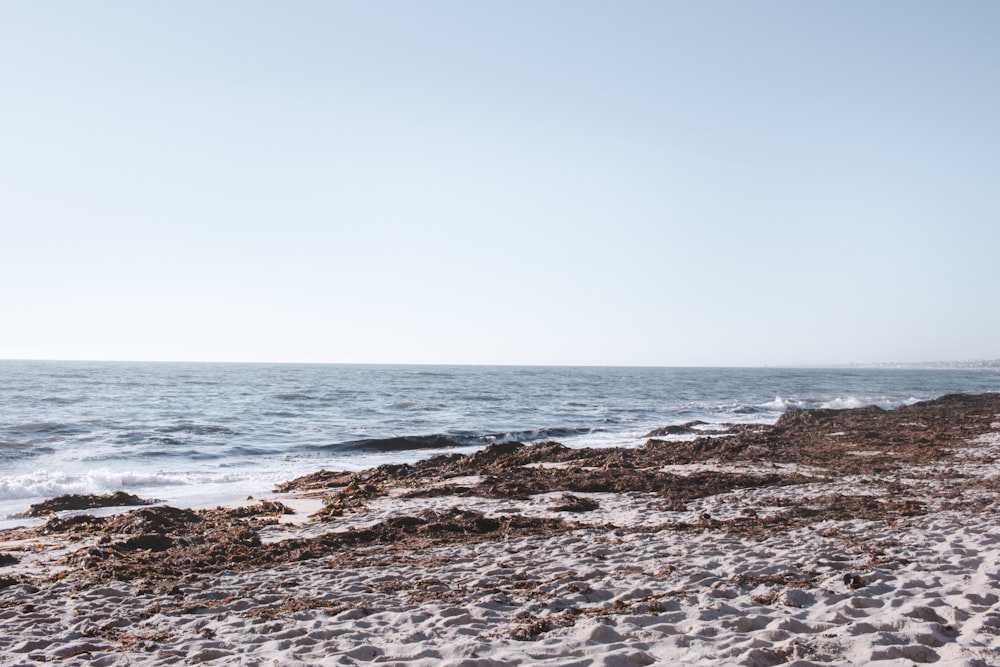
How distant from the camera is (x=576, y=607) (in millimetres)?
5762

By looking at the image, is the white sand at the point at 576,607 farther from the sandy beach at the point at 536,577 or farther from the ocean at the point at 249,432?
the ocean at the point at 249,432

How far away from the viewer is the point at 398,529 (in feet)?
30.3

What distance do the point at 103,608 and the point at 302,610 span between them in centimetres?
193

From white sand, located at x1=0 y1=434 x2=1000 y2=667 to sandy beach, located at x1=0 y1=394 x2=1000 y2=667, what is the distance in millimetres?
25

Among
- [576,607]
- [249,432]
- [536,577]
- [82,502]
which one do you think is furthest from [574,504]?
[249,432]

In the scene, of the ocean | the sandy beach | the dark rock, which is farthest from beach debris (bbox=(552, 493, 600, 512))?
the ocean

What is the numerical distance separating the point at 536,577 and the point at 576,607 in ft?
3.31

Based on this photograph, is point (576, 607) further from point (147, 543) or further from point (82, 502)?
point (82, 502)

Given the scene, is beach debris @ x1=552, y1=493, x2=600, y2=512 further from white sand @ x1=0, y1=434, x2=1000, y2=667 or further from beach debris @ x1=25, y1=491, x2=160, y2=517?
beach debris @ x1=25, y1=491, x2=160, y2=517

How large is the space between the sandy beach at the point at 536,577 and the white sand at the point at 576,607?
1.0 inches

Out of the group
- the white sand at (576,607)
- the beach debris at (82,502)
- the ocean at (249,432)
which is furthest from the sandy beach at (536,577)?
the ocean at (249,432)

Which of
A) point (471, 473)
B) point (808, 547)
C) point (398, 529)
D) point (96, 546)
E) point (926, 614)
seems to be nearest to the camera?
point (926, 614)

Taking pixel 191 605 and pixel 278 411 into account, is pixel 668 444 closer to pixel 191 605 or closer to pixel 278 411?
pixel 191 605

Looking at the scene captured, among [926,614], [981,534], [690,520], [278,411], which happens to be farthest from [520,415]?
[926,614]
